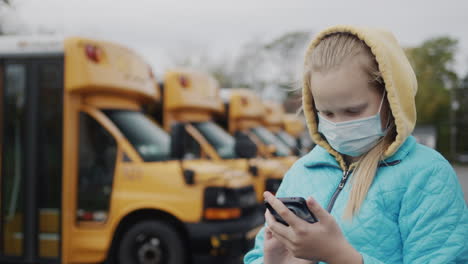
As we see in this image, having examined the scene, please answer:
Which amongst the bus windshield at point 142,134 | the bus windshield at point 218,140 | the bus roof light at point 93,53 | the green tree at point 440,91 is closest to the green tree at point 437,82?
the green tree at point 440,91

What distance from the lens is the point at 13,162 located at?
6059 millimetres

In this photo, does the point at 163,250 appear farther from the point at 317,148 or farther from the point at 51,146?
the point at 317,148

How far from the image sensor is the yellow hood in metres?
1.42

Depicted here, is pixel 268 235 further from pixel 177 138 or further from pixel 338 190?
pixel 177 138

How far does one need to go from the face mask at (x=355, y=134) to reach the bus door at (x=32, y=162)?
4.92m

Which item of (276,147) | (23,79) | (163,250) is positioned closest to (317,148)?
(163,250)

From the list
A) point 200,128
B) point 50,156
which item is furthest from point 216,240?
point 200,128

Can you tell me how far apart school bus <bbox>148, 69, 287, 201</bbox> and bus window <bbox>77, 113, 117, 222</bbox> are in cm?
256

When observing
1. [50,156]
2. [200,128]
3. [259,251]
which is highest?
[259,251]

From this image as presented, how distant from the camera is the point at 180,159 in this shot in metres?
5.56

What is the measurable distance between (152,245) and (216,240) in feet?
2.40

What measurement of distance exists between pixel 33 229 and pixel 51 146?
99 cm

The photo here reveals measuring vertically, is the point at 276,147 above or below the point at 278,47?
above

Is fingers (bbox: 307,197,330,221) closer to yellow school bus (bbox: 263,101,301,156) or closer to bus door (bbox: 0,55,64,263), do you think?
bus door (bbox: 0,55,64,263)
